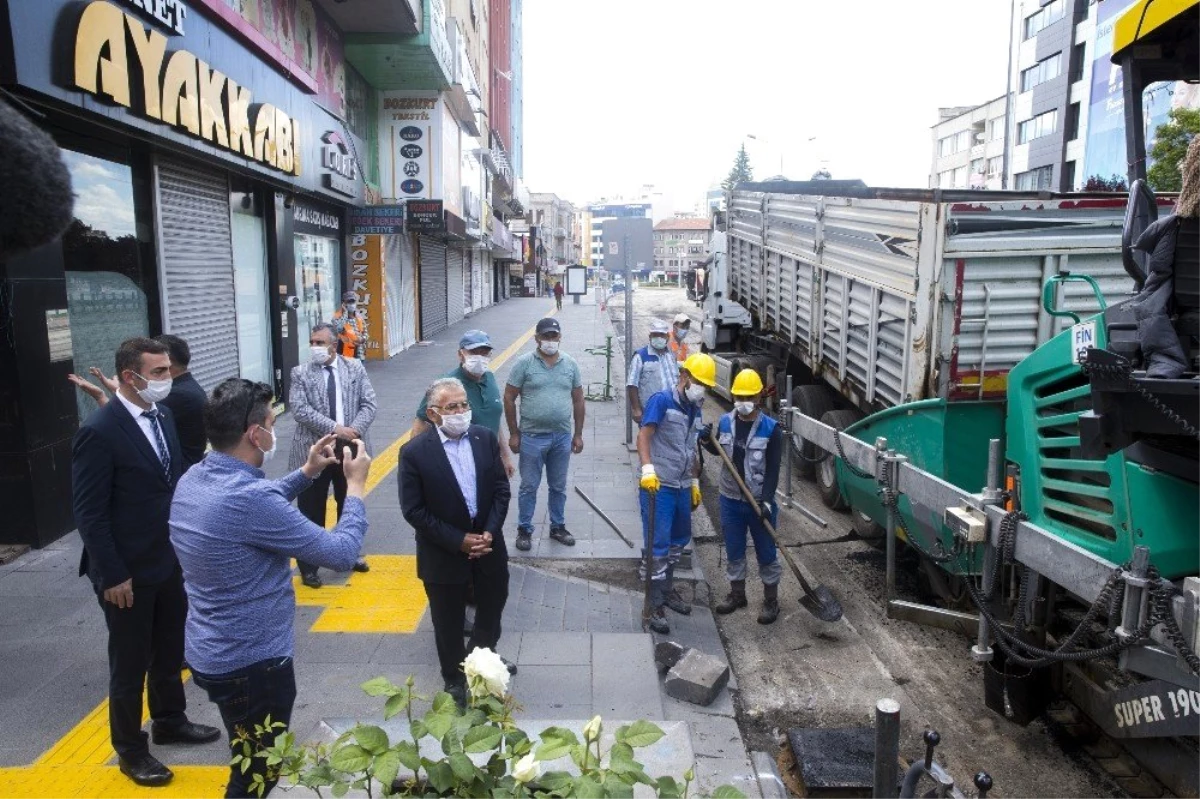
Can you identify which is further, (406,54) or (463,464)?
(406,54)

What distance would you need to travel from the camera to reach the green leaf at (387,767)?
1933 millimetres

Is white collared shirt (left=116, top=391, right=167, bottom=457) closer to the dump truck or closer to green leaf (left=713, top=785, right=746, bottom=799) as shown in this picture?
green leaf (left=713, top=785, right=746, bottom=799)

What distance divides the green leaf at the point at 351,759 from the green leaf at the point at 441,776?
16 centimetres

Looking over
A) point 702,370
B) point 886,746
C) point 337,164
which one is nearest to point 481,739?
point 886,746

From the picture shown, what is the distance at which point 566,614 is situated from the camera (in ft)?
19.2

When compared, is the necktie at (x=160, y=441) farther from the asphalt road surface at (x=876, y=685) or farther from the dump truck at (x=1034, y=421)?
the dump truck at (x=1034, y=421)

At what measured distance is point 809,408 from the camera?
29.9 ft

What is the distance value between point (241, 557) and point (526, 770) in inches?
60.7

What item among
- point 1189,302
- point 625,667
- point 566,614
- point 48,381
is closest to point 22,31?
point 48,381

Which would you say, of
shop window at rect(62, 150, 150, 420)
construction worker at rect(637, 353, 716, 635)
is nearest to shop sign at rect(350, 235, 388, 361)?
shop window at rect(62, 150, 150, 420)

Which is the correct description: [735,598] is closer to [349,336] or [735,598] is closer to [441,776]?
[441,776]

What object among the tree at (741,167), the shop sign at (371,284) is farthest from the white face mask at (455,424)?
the tree at (741,167)

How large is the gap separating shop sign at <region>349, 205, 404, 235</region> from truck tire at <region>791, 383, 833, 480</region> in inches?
428

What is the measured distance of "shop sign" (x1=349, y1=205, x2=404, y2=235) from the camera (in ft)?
57.4
